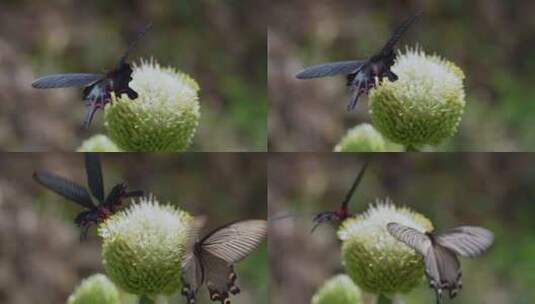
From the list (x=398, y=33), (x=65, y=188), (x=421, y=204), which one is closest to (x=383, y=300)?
(x=398, y=33)

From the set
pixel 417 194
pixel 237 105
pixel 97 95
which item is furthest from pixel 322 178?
pixel 97 95

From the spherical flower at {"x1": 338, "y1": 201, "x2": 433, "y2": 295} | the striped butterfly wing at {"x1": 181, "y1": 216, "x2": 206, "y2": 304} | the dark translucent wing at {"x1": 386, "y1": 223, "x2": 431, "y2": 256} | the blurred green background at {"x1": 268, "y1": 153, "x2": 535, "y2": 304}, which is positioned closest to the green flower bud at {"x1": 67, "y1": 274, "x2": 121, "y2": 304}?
the striped butterfly wing at {"x1": 181, "y1": 216, "x2": 206, "y2": 304}

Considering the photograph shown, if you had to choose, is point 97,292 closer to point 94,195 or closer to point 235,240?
point 94,195

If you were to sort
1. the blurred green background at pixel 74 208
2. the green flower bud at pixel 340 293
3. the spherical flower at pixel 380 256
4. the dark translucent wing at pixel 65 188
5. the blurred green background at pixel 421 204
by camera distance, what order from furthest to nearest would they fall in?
the blurred green background at pixel 74 208, the blurred green background at pixel 421 204, the green flower bud at pixel 340 293, the spherical flower at pixel 380 256, the dark translucent wing at pixel 65 188

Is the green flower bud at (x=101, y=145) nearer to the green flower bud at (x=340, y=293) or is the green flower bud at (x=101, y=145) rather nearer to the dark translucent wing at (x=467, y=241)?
the green flower bud at (x=340, y=293)

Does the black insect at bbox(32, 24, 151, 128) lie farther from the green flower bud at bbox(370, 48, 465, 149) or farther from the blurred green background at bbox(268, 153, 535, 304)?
the blurred green background at bbox(268, 153, 535, 304)

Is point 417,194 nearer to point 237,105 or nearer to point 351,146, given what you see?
point 237,105

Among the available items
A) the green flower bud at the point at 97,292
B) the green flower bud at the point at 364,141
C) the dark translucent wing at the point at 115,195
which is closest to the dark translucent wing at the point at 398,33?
the green flower bud at the point at 364,141
